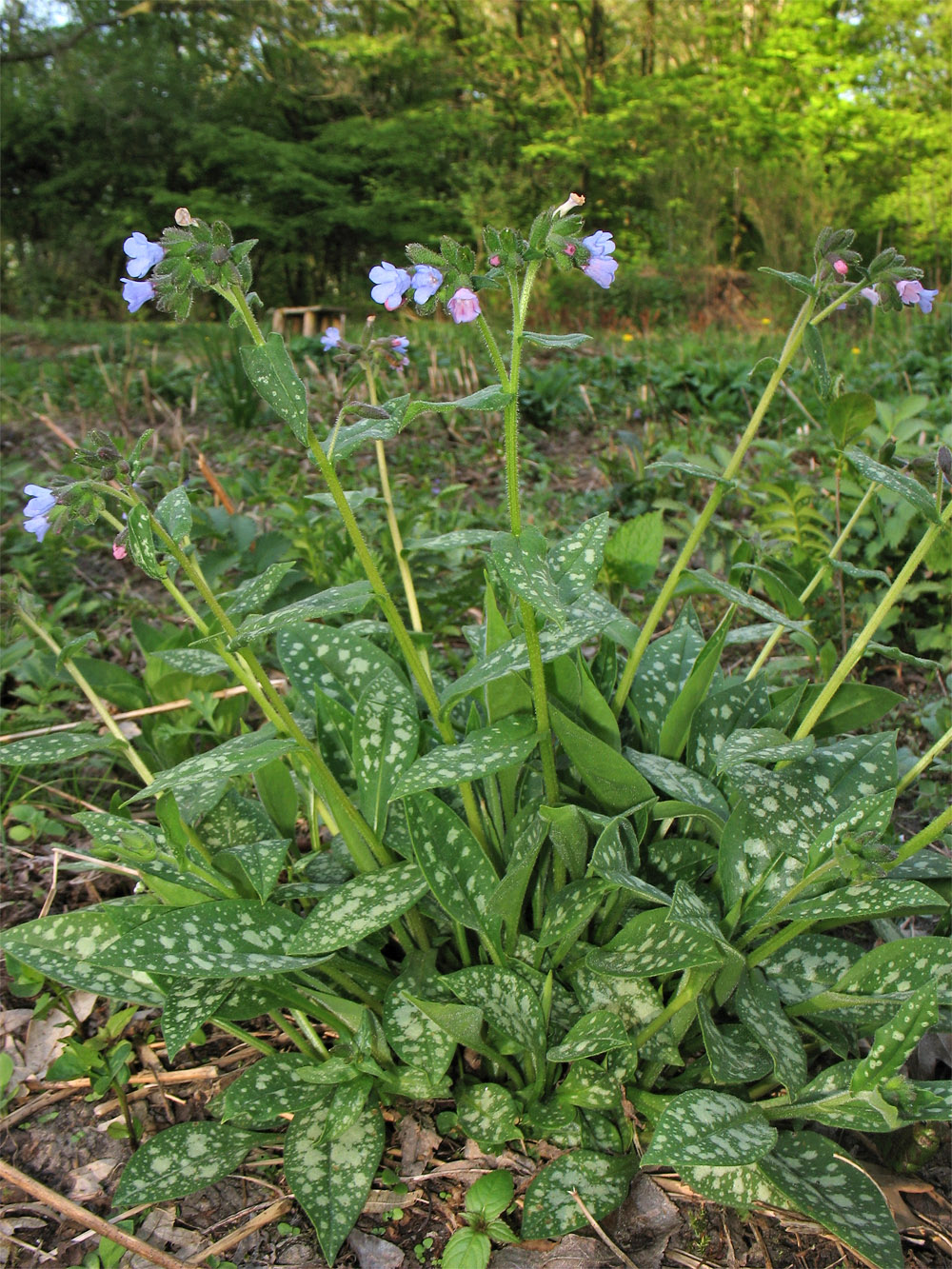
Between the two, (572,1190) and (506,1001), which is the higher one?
(506,1001)

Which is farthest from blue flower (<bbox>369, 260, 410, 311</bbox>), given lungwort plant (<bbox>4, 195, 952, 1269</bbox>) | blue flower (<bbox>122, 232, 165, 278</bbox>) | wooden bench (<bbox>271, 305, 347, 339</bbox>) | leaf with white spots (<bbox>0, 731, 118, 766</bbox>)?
wooden bench (<bbox>271, 305, 347, 339</bbox>)

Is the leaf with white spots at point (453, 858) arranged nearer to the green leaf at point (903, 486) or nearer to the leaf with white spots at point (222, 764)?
the leaf with white spots at point (222, 764)

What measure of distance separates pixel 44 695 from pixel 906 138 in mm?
16151

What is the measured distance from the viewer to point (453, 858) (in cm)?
134

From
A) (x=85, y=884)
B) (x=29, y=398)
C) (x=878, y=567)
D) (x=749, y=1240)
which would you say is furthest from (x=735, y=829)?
(x=29, y=398)

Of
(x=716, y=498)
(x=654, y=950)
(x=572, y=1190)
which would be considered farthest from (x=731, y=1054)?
(x=716, y=498)

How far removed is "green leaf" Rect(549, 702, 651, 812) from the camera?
126 centimetres

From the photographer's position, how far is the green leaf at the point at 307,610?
109 centimetres

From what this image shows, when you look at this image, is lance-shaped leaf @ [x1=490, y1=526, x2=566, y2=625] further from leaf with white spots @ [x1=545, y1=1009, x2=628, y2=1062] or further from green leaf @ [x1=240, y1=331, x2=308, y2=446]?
leaf with white spots @ [x1=545, y1=1009, x2=628, y2=1062]

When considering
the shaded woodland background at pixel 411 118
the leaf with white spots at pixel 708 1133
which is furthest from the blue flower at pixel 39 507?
the shaded woodland background at pixel 411 118

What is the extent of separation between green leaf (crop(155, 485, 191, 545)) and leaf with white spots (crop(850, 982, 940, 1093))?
3.58 feet

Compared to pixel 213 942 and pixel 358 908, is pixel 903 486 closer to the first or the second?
pixel 358 908

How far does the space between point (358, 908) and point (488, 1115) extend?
40 centimetres

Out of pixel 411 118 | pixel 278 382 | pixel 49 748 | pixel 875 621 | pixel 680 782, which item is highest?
pixel 411 118
